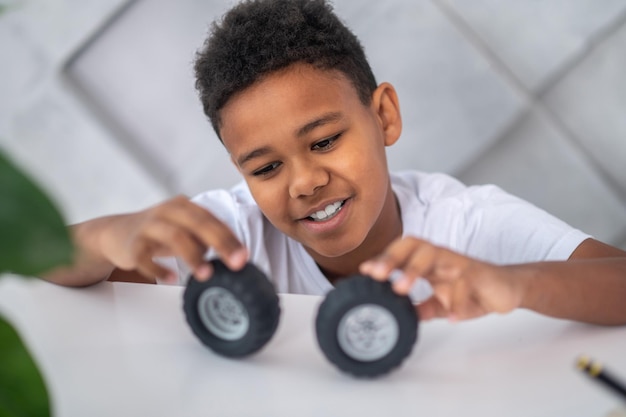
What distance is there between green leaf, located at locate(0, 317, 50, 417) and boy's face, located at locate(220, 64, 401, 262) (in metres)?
0.59

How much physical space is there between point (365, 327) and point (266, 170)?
42 centimetres

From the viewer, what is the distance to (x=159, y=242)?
0.54 meters

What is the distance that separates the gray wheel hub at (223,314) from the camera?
0.46m

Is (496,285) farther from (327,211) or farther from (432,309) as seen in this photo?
(327,211)

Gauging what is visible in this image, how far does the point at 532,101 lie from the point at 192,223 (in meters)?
1.11

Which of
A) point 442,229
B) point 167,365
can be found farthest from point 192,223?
point 442,229

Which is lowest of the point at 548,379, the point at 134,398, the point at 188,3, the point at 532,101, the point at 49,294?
the point at 548,379

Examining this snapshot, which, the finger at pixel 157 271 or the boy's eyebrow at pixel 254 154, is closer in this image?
the finger at pixel 157 271

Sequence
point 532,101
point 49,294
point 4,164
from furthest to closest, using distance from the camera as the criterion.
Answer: point 532,101
point 49,294
point 4,164

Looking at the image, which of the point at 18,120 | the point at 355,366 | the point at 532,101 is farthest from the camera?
the point at 18,120

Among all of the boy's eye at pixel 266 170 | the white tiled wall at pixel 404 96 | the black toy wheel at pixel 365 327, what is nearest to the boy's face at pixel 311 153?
the boy's eye at pixel 266 170

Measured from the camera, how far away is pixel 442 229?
3.28 ft

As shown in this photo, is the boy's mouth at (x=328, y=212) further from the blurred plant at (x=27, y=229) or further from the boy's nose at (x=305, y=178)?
the blurred plant at (x=27, y=229)

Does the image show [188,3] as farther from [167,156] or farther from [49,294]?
[49,294]
